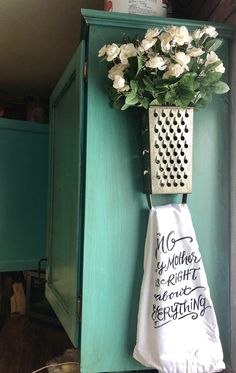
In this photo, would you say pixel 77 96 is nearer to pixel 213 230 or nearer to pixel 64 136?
pixel 64 136

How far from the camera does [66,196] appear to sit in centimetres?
109

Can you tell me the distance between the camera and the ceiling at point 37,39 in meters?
1.29

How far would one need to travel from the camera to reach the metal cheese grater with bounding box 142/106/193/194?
84 centimetres

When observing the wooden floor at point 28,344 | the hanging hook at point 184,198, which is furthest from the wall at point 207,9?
the wooden floor at point 28,344

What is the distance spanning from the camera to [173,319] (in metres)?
0.82

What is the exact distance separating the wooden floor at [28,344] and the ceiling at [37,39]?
1.45 m

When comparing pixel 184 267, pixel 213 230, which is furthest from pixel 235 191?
pixel 184 267

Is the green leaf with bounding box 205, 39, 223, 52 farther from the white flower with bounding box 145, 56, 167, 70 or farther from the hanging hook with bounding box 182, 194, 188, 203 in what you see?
the hanging hook with bounding box 182, 194, 188, 203

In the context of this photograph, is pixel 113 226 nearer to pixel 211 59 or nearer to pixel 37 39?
pixel 211 59

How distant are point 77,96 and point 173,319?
2.15 feet

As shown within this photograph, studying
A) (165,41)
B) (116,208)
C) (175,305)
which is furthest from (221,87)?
(175,305)

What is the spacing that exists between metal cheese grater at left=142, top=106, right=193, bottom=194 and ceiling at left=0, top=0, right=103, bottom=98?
70 cm

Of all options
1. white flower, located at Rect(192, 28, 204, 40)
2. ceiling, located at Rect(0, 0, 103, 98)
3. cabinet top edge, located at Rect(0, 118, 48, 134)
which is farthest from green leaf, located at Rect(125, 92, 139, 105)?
cabinet top edge, located at Rect(0, 118, 48, 134)

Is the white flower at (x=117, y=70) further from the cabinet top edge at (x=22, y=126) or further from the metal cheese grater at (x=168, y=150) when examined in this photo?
the cabinet top edge at (x=22, y=126)
